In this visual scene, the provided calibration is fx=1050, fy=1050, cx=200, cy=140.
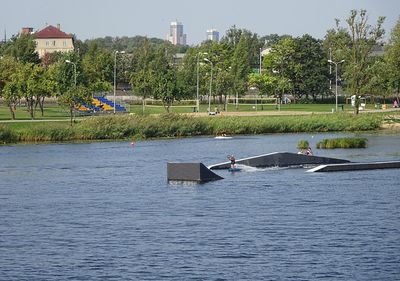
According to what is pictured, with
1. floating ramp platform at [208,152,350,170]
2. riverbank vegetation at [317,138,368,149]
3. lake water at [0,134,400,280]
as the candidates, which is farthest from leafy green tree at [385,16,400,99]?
floating ramp platform at [208,152,350,170]

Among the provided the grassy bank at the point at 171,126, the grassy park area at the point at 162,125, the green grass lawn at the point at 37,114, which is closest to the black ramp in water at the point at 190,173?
the grassy park area at the point at 162,125

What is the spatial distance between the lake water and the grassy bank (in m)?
21.1

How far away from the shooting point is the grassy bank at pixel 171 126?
101 meters

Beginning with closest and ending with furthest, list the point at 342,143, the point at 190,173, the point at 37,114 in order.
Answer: the point at 190,173
the point at 342,143
the point at 37,114

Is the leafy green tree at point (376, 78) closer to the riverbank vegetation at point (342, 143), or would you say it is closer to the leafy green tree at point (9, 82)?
the leafy green tree at point (9, 82)

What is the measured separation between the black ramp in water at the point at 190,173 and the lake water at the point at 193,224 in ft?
3.00

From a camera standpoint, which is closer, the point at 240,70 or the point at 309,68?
the point at 240,70

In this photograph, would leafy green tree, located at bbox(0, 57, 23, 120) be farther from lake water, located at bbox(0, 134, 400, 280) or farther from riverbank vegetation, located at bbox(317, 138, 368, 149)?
lake water, located at bbox(0, 134, 400, 280)

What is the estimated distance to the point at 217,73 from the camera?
536 ft

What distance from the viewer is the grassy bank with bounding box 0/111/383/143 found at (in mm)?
101369

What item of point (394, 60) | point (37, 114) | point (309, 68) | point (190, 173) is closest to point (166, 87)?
point (37, 114)

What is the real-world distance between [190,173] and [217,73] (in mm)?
97427

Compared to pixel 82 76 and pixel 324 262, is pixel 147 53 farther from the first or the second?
pixel 324 262

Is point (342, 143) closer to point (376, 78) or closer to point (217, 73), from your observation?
point (376, 78)
